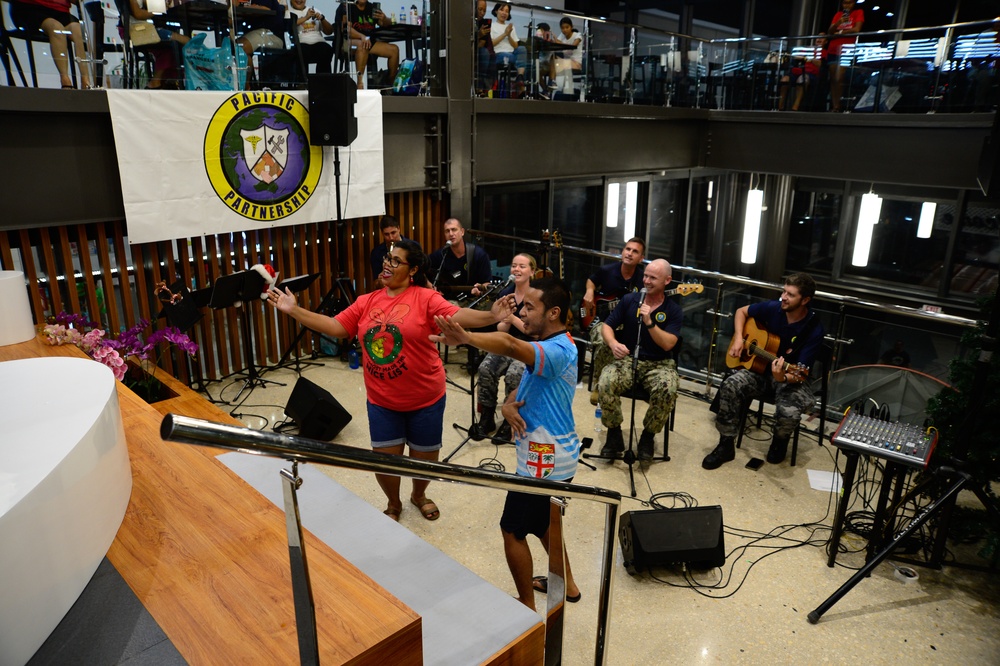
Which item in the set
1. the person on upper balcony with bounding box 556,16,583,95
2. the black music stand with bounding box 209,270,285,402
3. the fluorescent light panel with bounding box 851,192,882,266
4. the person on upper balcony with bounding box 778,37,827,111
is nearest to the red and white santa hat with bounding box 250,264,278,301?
the black music stand with bounding box 209,270,285,402

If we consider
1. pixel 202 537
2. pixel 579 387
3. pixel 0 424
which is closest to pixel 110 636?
pixel 202 537

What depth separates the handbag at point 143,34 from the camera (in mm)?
5418

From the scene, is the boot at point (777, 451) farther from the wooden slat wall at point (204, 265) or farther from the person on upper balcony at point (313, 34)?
the person on upper balcony at point (313, 34)

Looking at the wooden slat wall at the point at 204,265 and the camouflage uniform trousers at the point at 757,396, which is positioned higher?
the wooden slat wall at the point at 204,265

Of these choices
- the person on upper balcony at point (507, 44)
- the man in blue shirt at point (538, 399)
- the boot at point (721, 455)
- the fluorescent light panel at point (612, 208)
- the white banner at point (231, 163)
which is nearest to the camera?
the man in blue shirt at point (538, 399)

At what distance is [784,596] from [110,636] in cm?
329

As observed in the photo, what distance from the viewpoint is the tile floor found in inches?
134

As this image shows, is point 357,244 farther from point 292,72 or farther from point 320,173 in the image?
point 292,72

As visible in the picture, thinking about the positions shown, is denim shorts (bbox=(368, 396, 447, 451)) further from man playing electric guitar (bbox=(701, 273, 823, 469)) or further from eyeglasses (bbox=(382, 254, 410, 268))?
man playing electric guitar (bbox=(701, 273, 823, 469))

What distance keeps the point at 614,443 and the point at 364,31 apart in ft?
15.6

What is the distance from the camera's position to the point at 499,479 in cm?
212

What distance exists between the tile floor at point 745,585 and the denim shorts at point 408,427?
69cm

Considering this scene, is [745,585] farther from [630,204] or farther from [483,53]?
[630,204]

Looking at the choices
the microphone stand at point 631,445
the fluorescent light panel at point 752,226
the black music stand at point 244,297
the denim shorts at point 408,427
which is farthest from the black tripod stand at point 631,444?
the fluorescent light panel at point 752,226
